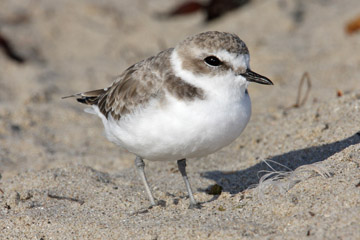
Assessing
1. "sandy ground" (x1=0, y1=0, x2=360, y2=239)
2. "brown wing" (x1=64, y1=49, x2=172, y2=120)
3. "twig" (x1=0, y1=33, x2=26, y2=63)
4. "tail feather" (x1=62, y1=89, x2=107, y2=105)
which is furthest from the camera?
"twig" (x1=0, y1=33, x2=26, y2=63)

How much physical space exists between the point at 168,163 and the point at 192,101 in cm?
202

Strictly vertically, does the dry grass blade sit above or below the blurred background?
below

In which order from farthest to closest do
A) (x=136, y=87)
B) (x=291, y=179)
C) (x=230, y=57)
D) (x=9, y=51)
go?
1. (x=9, y=51)
2. (x=136, y=87)
3. (x=291, y=179)
4. (x=230, y=57)

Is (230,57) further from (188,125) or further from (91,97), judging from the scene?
(91,97)

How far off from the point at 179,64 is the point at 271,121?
2.29m

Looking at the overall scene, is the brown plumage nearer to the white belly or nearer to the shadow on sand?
the white belly

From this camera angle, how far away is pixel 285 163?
16.0ft

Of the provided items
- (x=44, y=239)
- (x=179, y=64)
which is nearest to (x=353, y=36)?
(x=179, y=64)

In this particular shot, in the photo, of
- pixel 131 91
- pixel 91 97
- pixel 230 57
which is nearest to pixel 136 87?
pixel 131 91

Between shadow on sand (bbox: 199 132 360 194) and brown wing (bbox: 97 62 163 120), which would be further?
shadow on sand (bbox: 199 132 360 194)

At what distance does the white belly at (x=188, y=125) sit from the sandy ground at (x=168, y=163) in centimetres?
50

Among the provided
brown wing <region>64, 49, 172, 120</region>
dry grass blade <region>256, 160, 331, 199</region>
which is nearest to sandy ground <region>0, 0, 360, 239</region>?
dry grass blade <region>256, 160, 331, 199</region>

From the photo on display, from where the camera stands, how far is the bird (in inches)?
149

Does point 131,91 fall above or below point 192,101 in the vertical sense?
above
